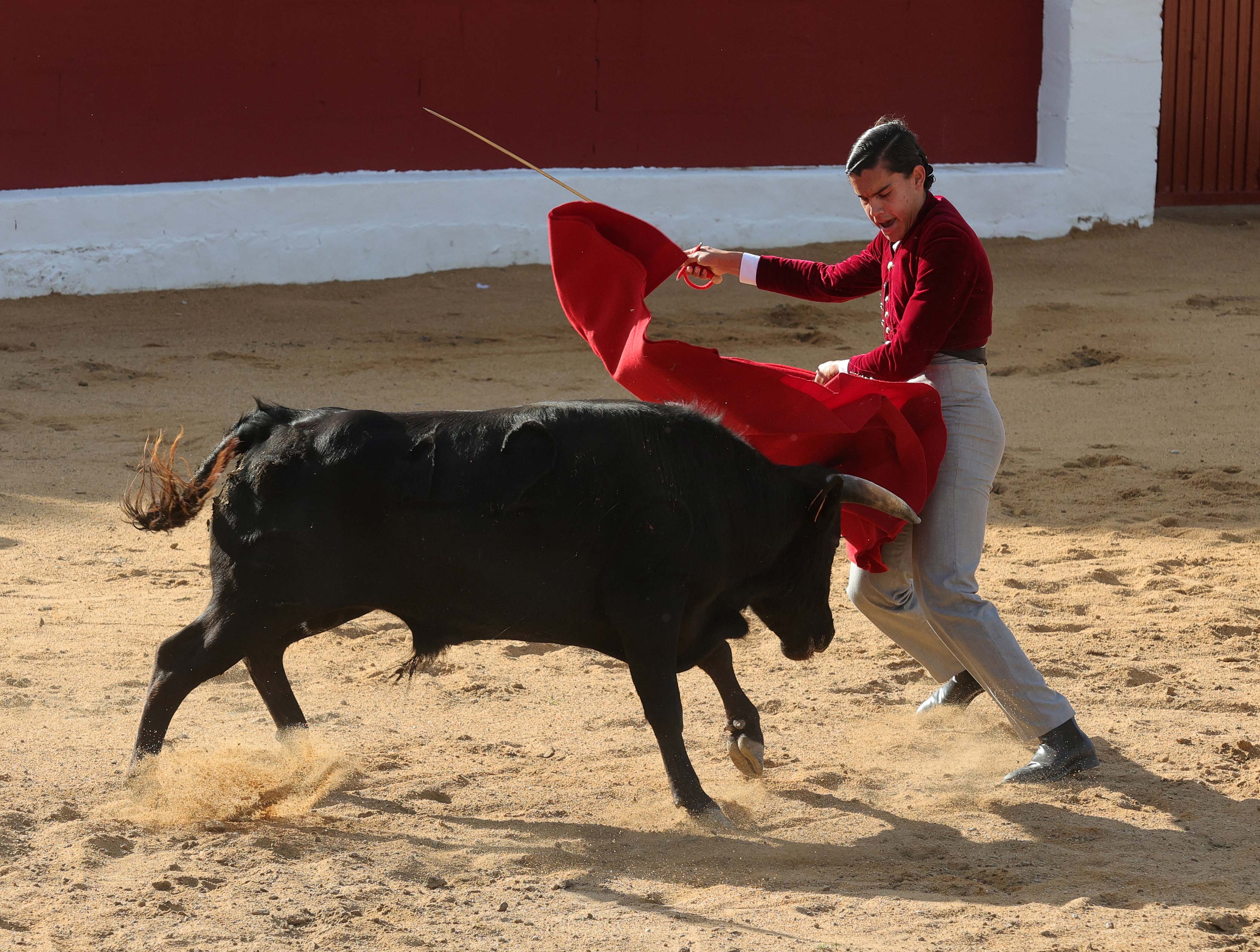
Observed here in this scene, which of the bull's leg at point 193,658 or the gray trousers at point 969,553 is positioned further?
the gray trousers at point 969,553

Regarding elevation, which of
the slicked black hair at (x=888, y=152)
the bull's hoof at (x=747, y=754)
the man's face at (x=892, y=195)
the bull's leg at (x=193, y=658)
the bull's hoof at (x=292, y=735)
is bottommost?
the bull's hoof at (x=747, y=754)

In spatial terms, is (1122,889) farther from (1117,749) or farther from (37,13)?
(37,13)

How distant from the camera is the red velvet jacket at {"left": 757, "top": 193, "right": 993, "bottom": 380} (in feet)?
10.7

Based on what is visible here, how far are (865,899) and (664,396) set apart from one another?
4.47 feet

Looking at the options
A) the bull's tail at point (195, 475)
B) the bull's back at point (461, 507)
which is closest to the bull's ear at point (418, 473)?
the bull's back at point (461, 507)

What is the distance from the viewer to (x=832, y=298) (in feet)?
13.0

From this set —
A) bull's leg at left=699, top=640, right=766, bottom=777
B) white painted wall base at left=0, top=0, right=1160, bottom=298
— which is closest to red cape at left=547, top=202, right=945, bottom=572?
bull's leg at left=699, top=640, right=766, bottom=777

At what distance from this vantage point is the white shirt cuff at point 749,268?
12.6 ft

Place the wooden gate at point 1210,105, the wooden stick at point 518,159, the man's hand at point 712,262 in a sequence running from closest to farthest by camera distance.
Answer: the wooden stick at point 518,159 → the man's hand at point 712,262 → the wooden gate at point 1210,105

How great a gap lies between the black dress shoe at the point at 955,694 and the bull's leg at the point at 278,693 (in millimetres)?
1685

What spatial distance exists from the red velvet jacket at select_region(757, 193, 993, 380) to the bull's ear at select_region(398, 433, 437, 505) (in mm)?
1052

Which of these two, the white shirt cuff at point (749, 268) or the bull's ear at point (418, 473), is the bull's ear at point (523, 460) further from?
the white shirt cuff at point (749, 268)

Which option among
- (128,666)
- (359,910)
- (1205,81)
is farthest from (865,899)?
(1205,81)

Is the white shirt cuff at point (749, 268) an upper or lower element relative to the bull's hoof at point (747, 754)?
upper
